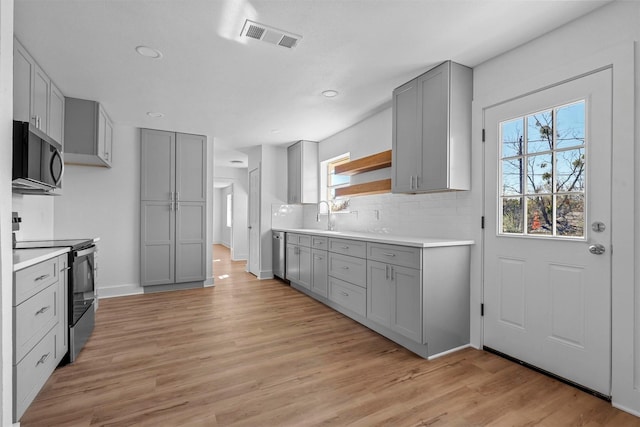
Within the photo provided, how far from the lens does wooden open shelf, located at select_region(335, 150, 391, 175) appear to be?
373cm

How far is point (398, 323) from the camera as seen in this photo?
275cm

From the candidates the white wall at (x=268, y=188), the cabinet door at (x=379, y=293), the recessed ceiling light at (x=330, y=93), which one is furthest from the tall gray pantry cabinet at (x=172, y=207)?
the cabinet door at (x=379, y=293)

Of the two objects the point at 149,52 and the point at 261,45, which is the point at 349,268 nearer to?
the point at 261,45

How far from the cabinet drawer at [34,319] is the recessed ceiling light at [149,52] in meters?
1.87

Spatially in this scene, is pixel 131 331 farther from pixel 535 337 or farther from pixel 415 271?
pixel 535 337

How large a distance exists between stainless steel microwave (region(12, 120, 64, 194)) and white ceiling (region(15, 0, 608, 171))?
814 millimetres

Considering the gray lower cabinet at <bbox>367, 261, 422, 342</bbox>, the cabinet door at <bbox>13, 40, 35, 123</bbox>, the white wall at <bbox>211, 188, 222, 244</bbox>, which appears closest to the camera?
the cabinet door at <bbox>13, 40, 35, 123</bbox>

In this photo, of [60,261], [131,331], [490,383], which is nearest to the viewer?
[490,383]

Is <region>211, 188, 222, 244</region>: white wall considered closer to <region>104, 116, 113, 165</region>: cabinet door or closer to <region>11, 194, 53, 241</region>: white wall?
<region>104, 116, 113, 165</region>: cabinet door

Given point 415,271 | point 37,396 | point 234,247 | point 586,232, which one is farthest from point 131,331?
point 234,247

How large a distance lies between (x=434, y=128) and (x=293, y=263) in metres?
2.94

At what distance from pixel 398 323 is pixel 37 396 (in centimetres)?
260

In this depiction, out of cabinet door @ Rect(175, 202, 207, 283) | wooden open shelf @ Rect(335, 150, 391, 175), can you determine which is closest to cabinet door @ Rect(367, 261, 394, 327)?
wooden open shelf @ Rect(335, 150, 391, 175)

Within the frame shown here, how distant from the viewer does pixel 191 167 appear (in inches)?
195
